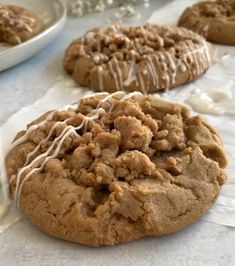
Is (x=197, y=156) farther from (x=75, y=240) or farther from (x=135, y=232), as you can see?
(x=75, y=240)

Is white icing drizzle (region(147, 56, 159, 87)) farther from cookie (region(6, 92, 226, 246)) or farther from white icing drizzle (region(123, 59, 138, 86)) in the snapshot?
cookie (region(6, 92, 226, 246))

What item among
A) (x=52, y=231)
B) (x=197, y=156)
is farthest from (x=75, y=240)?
(x=197, y=156)

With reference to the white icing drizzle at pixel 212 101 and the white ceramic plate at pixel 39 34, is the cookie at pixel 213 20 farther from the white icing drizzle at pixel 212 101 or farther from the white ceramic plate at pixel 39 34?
the white ceramic plate at pixel 39 34

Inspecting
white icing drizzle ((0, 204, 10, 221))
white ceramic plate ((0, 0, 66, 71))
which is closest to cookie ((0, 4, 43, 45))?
white ceramic plate ((0, 0, 66, 71))

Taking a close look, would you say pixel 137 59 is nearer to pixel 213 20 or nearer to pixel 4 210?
pixel 213 20

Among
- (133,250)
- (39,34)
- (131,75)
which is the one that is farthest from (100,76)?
(133,250)

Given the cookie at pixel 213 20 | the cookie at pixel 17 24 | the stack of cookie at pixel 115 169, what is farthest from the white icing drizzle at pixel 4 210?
the cookie at pixel 213 20
